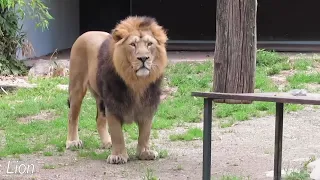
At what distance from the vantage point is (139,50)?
5223 millimetres

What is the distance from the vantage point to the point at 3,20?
36.6 feet

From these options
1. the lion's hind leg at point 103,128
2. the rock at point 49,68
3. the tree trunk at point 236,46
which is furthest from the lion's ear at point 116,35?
the rock at point 49,68

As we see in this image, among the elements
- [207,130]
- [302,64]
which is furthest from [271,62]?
[207,130]

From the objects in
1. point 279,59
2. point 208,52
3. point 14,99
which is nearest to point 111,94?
point 14,99

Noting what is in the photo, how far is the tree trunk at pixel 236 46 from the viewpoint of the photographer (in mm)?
5430

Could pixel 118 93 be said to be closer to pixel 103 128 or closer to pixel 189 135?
pixel 103 128

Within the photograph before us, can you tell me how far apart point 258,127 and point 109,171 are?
7.69ft

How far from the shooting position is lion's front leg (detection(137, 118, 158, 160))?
567cm

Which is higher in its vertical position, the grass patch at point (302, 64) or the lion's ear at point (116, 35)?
the lion's ear at point (116, 35)

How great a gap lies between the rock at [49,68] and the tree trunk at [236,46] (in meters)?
5.65

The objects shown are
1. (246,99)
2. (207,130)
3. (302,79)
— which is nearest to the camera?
(246,99)

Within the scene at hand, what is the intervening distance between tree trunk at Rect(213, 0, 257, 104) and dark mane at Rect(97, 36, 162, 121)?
0.57 metres

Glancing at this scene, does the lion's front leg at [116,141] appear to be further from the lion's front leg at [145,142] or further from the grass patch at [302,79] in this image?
the grass patch at [302,79]

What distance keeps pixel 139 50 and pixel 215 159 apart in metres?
1.27
